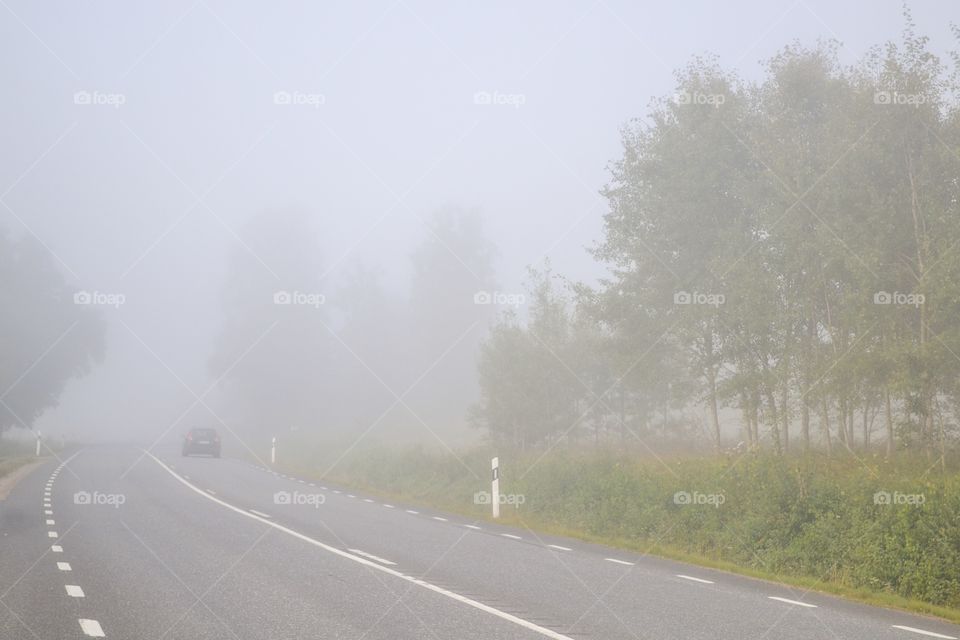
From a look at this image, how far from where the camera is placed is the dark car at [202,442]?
47.4m

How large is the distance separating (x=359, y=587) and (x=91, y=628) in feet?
11.0

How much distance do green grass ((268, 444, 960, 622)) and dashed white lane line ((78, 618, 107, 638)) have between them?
872cm

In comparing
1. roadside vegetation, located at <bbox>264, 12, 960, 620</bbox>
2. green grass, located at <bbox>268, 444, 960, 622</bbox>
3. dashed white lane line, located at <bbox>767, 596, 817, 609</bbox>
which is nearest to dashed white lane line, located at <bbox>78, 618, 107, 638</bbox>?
dashed white lane line, located at <bbox>767, 596, 817, 609</bbox>

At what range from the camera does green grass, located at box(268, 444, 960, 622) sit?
11664 mm

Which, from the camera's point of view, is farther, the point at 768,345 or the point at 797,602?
the point at 768,345

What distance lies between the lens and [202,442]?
47.6m

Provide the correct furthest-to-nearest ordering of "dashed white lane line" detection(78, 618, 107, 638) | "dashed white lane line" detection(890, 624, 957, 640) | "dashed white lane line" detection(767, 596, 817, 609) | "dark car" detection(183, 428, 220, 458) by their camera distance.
A: "dark car" detection(183, 428, 220, 458) → "dashed white lane line" detection(767, 596, 817, 609) → "dashed white lane line" detection(890, 624, 957, 640) → "dashed white lane line" detection(78, 618, 107, 638)

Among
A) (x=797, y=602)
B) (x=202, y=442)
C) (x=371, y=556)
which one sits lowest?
(x=202, y=442)

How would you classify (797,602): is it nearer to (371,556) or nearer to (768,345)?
(371,556)

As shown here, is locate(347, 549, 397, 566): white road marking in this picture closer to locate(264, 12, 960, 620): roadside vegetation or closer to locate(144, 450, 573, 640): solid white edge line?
locate(144, 450, 573, 640): solid white edge line

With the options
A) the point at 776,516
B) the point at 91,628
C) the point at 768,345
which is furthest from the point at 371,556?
the point at 768,345

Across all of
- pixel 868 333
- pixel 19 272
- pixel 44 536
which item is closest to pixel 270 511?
pixel 44 536

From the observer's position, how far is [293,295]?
67.4 meters

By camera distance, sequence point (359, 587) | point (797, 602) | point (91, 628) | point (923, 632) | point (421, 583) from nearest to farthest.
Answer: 1. point (91, 628)
2. point (923, 632)
3. point (797, 602)
4. point (359, 587)
5. point (421, 583)
